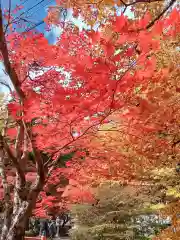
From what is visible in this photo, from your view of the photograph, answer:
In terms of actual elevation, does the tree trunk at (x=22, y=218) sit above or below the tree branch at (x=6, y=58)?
below

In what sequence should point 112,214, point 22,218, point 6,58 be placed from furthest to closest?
point 112,214 < point 22,218 < point 6,58

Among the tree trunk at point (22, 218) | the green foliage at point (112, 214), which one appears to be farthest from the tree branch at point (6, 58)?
the green foliage at point (112, 214)

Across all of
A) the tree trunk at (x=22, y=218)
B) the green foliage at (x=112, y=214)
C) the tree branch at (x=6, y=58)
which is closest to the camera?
the tree branch at (x=6, y=58)

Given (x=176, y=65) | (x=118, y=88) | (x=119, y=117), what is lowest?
(x=118, y=88)

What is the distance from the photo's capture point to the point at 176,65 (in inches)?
198

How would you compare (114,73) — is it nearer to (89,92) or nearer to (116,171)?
(89,92)

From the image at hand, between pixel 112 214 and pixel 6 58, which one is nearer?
pixel 6 58

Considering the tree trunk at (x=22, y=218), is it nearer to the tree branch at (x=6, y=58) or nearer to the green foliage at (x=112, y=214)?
the tree branch at (x=6, y=58)

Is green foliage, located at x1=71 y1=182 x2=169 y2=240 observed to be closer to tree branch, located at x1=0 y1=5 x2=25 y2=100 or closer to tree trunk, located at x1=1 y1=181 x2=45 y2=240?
tree trunk, located at x1=1 y1=181 x2=45 y2=240

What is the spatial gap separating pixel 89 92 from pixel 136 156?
341 centimetres

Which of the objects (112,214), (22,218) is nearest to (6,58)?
(22,218)

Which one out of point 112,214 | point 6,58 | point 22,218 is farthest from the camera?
point 112,214

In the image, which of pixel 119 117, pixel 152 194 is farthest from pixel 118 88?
pixel 152 194

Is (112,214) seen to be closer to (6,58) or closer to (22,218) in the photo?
(22,218)
